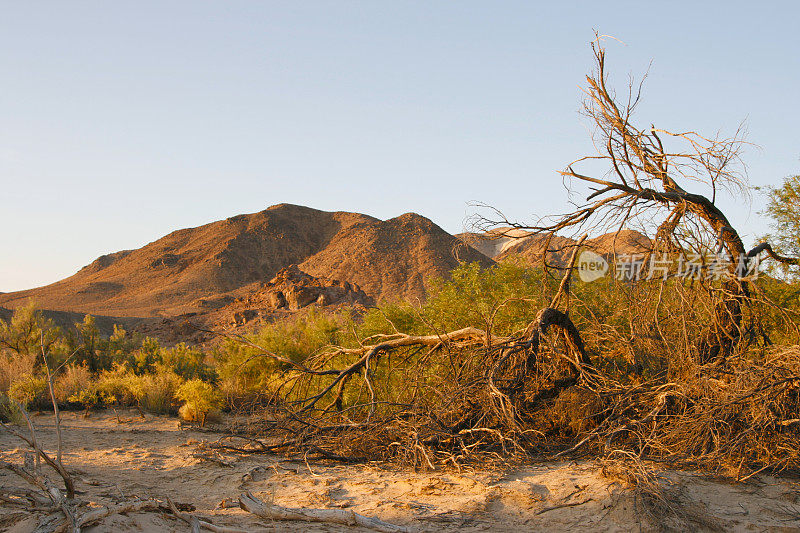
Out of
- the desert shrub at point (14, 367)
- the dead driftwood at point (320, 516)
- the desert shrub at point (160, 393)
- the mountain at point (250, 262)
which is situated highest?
the mountain at point (250, 262)

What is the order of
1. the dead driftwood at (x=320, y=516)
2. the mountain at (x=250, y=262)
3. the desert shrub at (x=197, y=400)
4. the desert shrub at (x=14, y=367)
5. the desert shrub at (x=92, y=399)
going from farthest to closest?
the mountain at (x=250, y=262) < the desert shrub at (x=14, y=367) < the desert shrub at (x=92, y=399) < the desert shrub at (x=197, y=400) < the dead driftwood at (x=320, y=516)

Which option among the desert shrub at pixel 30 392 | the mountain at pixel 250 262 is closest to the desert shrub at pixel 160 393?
the desert shrub at pixel 30 392

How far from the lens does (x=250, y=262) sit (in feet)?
208

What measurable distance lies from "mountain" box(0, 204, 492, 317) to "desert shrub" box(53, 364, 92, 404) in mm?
29426

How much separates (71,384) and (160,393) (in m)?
2.32

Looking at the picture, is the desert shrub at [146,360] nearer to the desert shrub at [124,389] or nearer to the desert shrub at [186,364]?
the desert shrub at [186,364]

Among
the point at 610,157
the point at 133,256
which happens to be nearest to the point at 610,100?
the point at 610,157

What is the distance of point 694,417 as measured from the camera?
5.60 meters

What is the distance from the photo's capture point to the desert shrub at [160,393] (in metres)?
11.7

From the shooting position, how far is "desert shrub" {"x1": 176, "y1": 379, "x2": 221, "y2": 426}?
1033cm

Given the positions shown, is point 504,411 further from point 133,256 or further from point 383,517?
point 133,256

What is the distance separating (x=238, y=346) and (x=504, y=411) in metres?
11.3

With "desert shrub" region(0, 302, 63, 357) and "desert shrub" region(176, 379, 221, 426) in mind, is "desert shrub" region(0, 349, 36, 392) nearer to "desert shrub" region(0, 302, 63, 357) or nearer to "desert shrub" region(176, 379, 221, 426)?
"desert shrub" region(0, 302, 63, 357)

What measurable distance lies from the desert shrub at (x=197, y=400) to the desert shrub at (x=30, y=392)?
2.98 m
